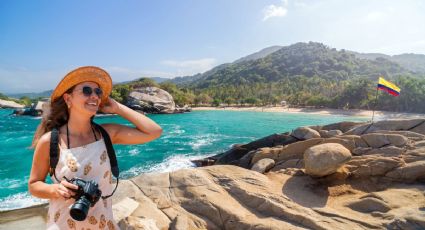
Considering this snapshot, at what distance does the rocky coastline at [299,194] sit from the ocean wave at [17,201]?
6.07ft

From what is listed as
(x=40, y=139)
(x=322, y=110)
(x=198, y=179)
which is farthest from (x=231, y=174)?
(x=322, y=110)

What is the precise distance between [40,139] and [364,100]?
251 feet

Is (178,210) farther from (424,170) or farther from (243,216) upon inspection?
(424,170)

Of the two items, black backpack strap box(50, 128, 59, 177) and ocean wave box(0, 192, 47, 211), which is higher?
black backpack strap box(50, 128, 59, 177)

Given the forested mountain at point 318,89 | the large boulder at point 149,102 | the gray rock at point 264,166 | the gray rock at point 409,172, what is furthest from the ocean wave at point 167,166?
the forested mountain at point 318,89

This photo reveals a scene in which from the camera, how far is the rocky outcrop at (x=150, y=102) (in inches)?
2874

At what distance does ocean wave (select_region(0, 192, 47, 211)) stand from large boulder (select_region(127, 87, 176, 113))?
59.4 metres

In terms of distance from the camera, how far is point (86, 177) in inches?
89.3

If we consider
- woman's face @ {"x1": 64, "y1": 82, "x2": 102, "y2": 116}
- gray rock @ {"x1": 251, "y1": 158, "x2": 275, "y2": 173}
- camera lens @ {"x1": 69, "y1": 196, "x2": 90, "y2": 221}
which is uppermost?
woman's face @ {"x1": 64, "y1": 82, "x2": 102, "y2": 116}

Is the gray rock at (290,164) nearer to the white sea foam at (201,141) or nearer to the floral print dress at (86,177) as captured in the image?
the floral print dress at (86,177)

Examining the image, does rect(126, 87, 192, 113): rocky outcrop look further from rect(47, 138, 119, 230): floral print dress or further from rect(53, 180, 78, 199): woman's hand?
rect(53, 180, 78, 199): woman's hand

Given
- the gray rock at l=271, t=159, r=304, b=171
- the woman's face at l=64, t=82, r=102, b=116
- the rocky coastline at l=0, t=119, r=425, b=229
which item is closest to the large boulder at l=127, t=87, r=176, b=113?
the rocky coastline at l=0, t=119, r=425, b=229

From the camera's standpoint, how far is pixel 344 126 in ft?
51.7

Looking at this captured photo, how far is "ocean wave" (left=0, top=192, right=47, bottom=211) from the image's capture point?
12.1 metres
